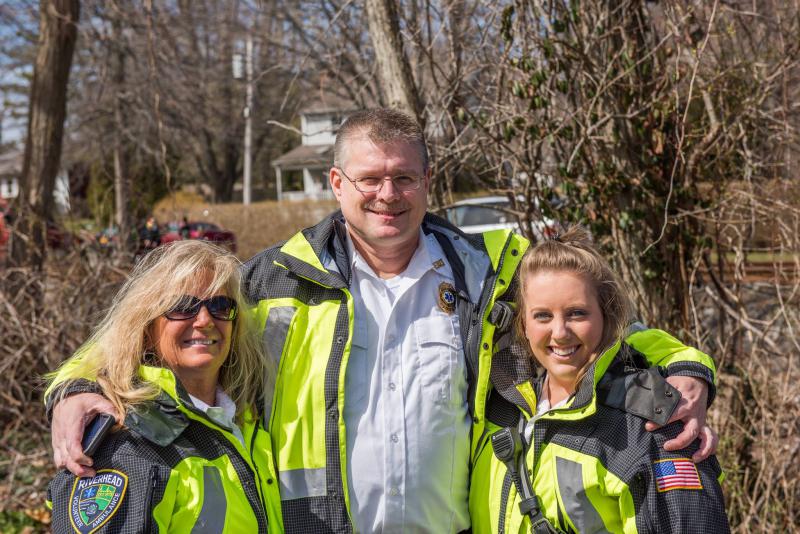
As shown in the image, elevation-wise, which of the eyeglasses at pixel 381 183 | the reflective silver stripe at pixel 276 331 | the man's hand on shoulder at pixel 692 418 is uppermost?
the eyeglasses at pixel 381 183

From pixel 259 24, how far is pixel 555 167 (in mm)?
10024

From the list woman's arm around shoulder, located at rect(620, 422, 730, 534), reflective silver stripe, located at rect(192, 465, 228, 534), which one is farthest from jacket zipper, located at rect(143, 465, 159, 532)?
woman's arm around shoulder, located at rect(620, 422, 730, 534)

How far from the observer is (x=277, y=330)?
2.72 metres

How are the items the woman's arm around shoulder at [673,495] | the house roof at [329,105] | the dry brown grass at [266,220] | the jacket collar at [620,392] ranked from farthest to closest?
the dry brown grass at [266,220] < the house roof at [329,105] < the jacket collar at [620,392] < the woman's arm around shoulder at [673,495]

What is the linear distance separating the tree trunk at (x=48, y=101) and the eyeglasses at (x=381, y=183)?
4.92 meters

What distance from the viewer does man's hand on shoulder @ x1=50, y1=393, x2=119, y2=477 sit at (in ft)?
7.06

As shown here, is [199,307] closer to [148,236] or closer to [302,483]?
[302,483]

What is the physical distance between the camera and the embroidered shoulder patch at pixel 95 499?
2101 millimetres

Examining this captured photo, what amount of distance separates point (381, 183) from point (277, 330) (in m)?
0.64

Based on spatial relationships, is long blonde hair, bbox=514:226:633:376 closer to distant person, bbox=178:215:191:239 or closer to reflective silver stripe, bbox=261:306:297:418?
reflective silver stripe, bbox=261:306:297:418

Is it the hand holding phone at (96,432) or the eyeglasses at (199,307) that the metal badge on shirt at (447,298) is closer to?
the eyeglasses at (199,307)

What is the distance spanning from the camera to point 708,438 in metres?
2.31

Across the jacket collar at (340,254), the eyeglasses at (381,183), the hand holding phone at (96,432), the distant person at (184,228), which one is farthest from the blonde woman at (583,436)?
the distant person at (184,228)

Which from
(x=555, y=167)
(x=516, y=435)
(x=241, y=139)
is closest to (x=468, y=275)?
(x=516, y=435)
